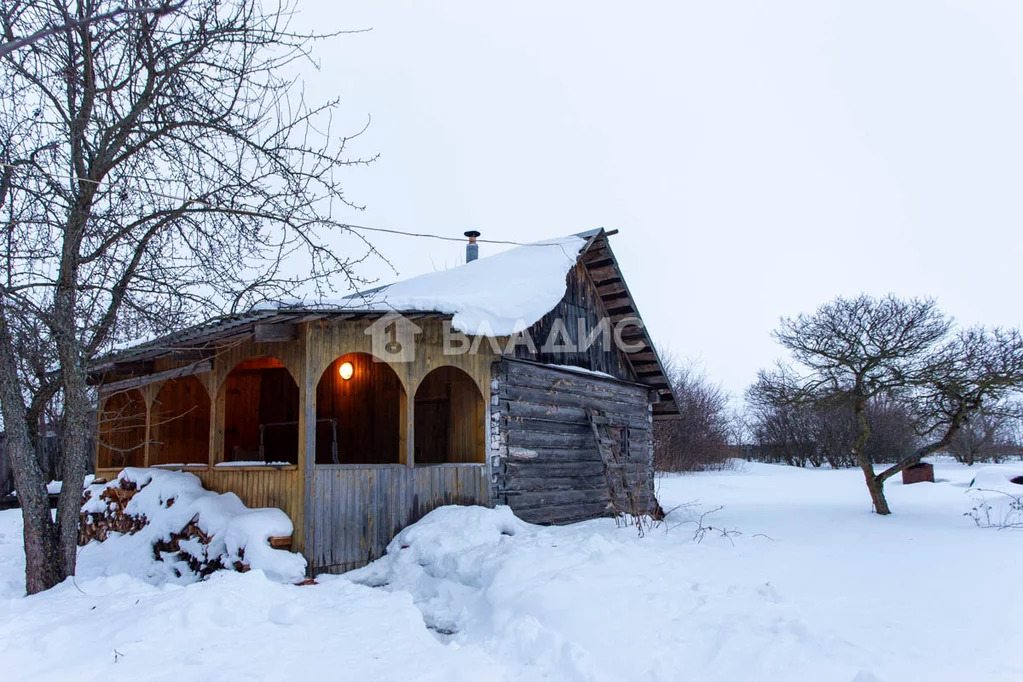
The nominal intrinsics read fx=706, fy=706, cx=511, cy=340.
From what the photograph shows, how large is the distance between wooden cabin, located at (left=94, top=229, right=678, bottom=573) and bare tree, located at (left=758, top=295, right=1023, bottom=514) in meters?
3.12

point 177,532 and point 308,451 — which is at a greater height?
point 308,451

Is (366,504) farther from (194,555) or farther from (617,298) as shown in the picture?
(617,298)

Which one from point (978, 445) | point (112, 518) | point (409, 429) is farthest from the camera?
point (978, 445)

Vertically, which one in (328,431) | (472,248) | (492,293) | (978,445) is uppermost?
(472,248)

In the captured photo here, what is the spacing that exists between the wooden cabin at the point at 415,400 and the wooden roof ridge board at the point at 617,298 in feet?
0.13

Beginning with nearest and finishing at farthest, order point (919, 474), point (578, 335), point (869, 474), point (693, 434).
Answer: point (578, 335) → point (869, 474) → point (919, 474) → point (693, 434)

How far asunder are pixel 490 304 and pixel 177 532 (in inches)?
195

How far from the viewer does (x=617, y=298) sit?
45.2 ft

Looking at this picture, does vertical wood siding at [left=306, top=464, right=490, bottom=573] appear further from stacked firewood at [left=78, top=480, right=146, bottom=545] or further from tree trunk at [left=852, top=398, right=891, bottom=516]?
tree trunk at [left=852, top=398, right=891, bottom=516]

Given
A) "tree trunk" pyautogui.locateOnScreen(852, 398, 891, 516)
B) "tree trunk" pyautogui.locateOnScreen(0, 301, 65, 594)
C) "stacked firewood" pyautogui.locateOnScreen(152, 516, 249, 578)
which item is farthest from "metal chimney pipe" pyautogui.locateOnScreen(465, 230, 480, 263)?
"tree trunk" pyautogui.locateOnScreen(0, 301, 65, 594)

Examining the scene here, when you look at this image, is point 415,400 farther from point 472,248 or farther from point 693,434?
point 693,434

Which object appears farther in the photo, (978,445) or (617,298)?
(978,445)

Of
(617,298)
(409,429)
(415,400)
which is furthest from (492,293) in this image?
(617,298)

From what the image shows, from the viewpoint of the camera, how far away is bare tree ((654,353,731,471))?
30.6 meters
